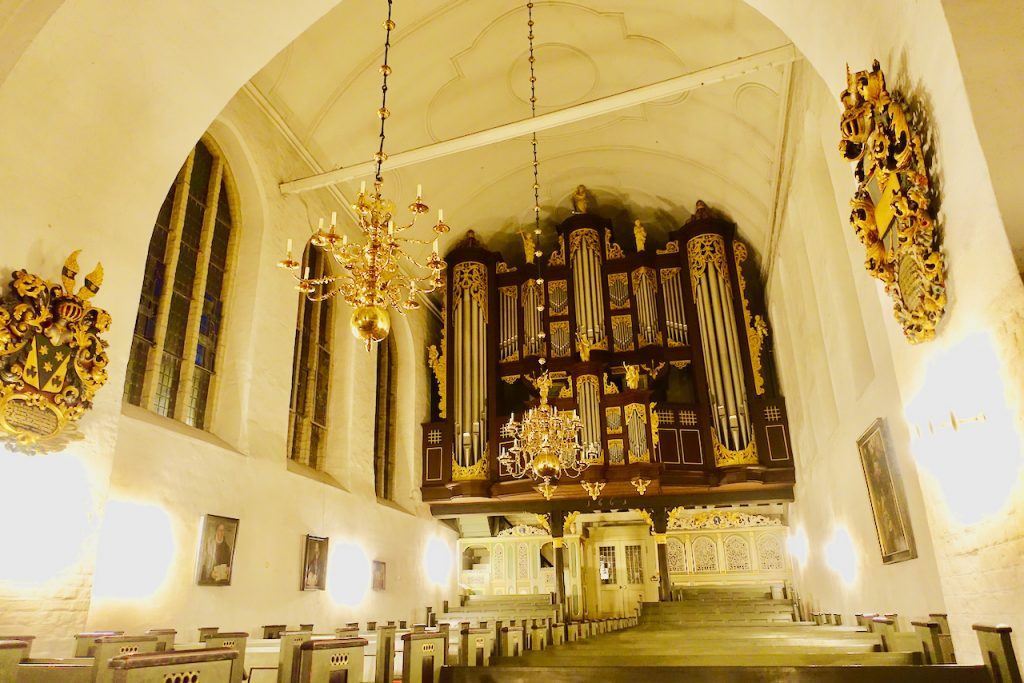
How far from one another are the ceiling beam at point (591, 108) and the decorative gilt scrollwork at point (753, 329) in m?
4.78

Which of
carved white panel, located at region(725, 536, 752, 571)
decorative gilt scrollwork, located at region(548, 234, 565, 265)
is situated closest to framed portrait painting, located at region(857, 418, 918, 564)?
decorative gilt scrollwork, located at region(548, 234, 565, 265)

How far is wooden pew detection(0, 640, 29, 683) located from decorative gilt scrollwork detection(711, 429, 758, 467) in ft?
33.2

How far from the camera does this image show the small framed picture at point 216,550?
23.6 feet

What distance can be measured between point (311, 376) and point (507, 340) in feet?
13.8

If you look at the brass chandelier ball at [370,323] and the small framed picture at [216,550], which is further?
the small framed picture at [216,550]

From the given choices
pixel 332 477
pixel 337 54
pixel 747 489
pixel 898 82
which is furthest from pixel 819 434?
pixel 337 54

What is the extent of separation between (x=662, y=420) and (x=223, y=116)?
A: 806cm

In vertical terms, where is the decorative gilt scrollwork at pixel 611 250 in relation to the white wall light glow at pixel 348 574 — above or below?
above

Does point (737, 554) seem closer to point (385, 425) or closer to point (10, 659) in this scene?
point (385, 425)

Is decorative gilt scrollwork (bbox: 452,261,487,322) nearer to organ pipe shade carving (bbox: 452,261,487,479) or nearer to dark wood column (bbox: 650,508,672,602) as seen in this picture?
organ pipe shade carving (bbox: 452,261,487,479)

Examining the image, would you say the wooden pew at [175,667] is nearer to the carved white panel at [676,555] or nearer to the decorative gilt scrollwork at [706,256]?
the decorative gilt scrollwork at [706,256]

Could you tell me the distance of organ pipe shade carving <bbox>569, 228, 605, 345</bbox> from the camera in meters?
12.9

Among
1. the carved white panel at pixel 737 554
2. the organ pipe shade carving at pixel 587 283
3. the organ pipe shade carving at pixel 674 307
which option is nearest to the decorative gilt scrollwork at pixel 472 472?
the organ pipe shade carving at pixel 587 283

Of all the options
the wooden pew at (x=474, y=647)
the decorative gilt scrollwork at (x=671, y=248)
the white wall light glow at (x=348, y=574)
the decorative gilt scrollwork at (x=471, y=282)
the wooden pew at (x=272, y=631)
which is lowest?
the wooden pew at (x=272, y=631)
